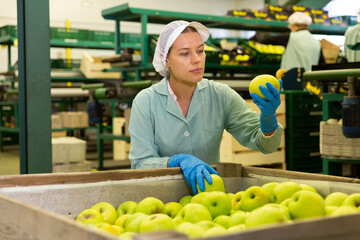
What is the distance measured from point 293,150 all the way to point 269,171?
13.5ft

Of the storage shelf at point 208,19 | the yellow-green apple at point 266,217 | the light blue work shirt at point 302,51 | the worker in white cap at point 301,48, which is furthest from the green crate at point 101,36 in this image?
the yellow-green apple at point 266,217

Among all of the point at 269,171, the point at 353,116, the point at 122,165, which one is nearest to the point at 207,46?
the point at 122,165

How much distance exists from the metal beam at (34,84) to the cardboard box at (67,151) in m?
2.68

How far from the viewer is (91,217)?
133 cm

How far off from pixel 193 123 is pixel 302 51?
15.4ft

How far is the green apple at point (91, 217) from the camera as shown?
131 cm

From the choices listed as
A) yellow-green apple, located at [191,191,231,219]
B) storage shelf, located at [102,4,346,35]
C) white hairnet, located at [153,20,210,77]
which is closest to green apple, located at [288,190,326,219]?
yellow-green apple, located at [191,191,231,219]

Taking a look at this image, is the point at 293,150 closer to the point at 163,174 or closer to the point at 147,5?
the point at 163,174

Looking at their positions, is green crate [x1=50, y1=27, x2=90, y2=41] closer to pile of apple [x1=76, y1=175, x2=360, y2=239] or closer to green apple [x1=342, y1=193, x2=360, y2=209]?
pile of apple [x1=76, y1=175, x2=360, y2=239]

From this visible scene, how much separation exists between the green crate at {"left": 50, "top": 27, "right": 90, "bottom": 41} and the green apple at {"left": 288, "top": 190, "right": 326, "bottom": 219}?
851cm

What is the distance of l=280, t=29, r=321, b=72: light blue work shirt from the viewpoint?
670 cm

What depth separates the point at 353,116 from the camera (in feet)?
9.02

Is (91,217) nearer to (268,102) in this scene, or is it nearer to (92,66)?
(268,102)

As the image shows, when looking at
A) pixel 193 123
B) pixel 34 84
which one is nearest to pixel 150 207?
pixel 193 123
